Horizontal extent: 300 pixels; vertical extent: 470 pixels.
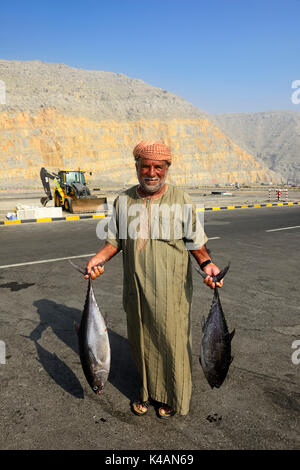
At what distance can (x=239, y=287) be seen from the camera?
18.9 ft

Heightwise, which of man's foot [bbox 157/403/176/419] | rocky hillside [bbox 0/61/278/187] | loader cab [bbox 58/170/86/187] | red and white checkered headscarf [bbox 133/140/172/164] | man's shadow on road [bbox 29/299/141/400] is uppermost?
rocky hillside [bbox 0/61/278/187]

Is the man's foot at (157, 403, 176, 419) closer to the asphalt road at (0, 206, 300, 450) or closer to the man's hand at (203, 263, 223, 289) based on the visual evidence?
the asphalt road at (0, 206, 300, 450)

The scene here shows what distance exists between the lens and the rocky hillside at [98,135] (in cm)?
5750

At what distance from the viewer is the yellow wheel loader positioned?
56.9 feet

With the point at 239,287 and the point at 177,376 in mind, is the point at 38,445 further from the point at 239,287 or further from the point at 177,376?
the point at 239,287

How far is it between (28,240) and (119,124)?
6204 centimetres

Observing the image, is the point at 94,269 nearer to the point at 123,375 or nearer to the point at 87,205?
the point at 123,375

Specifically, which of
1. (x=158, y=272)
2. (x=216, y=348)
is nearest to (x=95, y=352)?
(x=158, y=272)

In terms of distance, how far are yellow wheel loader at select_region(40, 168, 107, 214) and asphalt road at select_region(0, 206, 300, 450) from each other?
10684mm

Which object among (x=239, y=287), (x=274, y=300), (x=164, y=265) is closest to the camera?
(x=164, y=265)

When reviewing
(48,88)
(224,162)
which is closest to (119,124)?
(48,88)

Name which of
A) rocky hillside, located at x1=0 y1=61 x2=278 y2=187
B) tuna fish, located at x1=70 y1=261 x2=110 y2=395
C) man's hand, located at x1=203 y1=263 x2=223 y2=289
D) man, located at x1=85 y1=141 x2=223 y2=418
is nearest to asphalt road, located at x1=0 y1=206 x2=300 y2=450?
man, located at x1=85 y1=141 x2=223 y2=418

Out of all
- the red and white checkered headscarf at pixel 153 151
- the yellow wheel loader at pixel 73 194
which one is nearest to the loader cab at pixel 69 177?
the yellow wheel loader at pixel 73 194

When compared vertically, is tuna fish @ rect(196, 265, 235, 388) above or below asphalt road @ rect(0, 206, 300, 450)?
above
